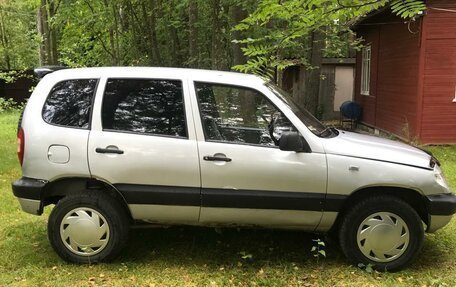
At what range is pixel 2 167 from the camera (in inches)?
376

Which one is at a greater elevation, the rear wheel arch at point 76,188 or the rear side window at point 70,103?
the rear side window at point 70,103

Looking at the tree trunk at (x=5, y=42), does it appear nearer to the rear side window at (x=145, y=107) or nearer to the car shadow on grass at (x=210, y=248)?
the car shadow on grass at (x=210, y=248)

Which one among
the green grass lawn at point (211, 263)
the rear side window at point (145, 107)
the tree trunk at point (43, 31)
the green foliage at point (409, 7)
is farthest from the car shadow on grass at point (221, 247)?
the tree trunk at point (43, 31)

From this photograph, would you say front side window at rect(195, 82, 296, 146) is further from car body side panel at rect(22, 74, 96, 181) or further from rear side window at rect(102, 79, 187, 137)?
car body side panel at rect(22, 74, 96, 181)

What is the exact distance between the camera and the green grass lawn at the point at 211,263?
438cm

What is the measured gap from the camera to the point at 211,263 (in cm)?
479

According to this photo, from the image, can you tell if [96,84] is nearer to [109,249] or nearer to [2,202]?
[109,249]

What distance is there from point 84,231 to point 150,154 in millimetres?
943

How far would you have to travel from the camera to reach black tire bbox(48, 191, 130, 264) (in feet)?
15.0

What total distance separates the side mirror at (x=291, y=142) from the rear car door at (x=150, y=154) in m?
0.76

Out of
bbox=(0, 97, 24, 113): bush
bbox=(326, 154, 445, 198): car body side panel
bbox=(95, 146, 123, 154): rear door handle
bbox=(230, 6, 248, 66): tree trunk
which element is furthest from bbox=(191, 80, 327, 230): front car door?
bbox=(0, 97, 24, 113): bush

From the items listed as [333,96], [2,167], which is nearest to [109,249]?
[2,167]

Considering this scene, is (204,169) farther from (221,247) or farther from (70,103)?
(70,103)

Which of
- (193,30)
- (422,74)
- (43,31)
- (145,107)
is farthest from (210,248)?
(43,31)
